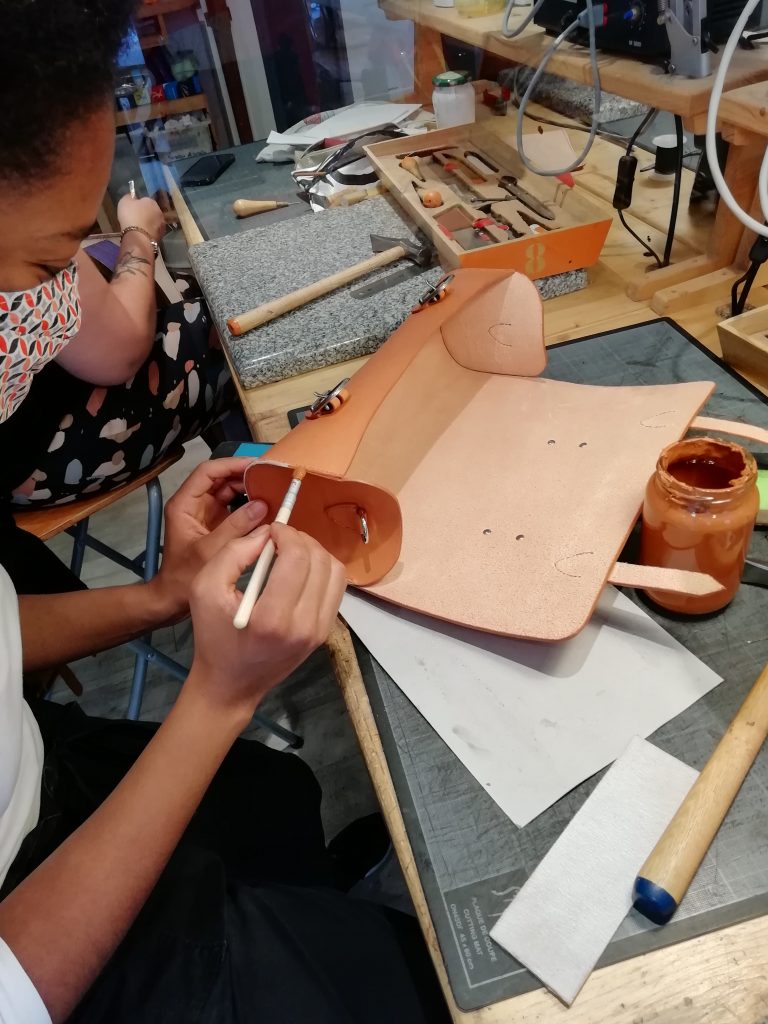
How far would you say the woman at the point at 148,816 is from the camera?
431mm

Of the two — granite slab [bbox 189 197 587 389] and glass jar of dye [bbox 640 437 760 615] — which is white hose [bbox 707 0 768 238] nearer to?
granite slab [bbox 189 197 587 389]

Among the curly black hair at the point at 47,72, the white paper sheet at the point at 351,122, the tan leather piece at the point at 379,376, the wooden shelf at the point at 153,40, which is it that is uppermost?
the wooden shelf at the point at 153,40

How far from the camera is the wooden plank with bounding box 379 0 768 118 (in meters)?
0.87

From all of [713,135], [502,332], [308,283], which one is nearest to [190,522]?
[502,332]

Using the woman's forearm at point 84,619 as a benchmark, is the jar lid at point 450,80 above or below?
above

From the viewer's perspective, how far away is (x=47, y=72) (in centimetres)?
41

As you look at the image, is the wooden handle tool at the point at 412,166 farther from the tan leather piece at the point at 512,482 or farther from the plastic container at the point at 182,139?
the plastic container at the point at 182,139

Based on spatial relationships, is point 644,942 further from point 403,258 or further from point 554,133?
point 554,133

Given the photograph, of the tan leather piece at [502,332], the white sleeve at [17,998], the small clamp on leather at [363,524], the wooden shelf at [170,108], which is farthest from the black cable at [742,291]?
the wooden shelf at [170,108]

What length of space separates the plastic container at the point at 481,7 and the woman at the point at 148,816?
4.21 feet

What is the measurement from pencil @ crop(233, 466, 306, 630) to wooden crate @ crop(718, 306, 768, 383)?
22.0 inches

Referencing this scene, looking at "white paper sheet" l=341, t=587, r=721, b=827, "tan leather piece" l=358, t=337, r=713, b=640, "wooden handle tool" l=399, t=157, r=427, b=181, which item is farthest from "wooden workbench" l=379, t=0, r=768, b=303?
"white paper sheet" l=341, t=587, r=721, b=827

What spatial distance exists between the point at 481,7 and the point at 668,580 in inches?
57.3

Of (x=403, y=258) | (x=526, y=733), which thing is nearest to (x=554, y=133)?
(x=403, y=258)
